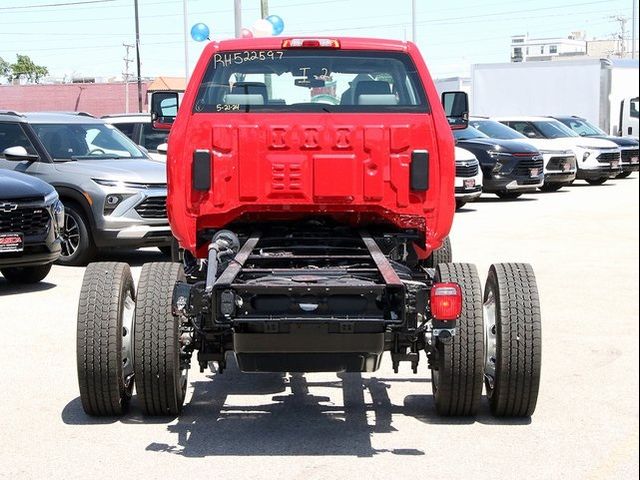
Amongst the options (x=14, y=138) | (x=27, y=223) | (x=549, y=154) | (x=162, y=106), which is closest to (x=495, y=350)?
(x=162, y=106)

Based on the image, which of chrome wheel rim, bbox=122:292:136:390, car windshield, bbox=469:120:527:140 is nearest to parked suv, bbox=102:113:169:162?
car windshield, bbox=469:120:527:140

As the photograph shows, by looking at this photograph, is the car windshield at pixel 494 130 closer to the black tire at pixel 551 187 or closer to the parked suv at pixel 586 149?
the black tire at pixel 551 187

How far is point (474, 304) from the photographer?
643 cm

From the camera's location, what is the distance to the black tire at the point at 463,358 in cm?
→ 630

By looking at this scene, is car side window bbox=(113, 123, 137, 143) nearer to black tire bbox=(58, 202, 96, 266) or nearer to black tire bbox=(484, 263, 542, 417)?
black tire bbox=(58, 202, 96, 266)

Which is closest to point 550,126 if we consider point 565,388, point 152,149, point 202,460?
point 152,149

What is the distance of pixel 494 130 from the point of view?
26.5 metres

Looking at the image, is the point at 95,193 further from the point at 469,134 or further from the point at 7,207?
the point at 469,134

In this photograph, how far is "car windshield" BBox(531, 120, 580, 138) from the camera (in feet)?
95.2

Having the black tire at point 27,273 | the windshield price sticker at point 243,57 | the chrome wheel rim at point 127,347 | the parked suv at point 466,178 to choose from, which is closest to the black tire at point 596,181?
the parked suv at point 466,178

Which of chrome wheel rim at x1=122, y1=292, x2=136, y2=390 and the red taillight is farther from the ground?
the red taillight

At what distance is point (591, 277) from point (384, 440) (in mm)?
6940

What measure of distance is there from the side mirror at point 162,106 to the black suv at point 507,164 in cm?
1647

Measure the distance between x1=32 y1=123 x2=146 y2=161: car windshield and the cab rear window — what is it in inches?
295
